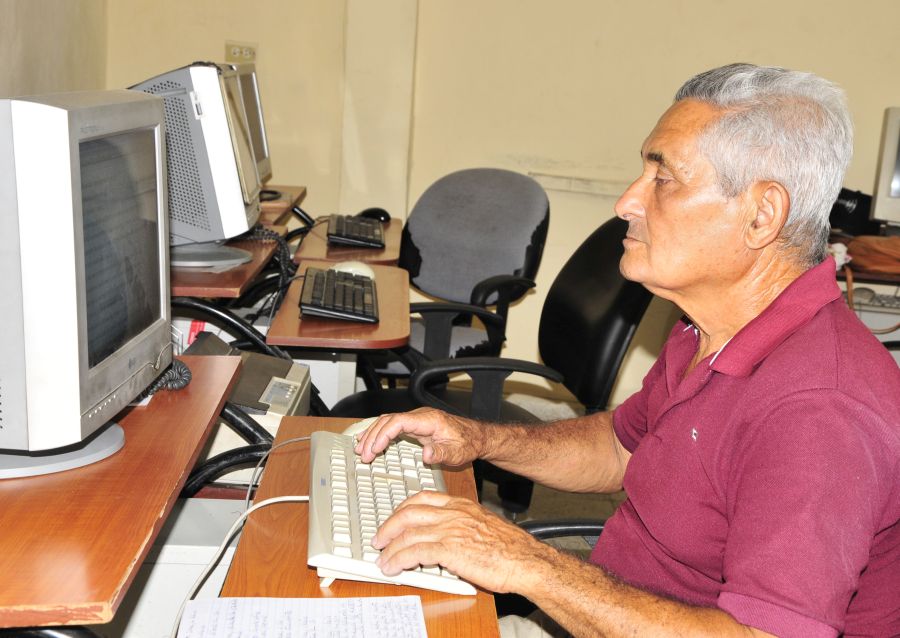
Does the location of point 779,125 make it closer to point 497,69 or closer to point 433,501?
point 433,501

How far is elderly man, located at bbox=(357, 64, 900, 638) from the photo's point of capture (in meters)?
0.99

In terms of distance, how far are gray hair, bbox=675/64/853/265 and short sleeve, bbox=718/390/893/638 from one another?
29 cm

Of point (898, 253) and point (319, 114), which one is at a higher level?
point (319, 114)

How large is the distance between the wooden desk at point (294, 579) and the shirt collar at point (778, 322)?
42cm

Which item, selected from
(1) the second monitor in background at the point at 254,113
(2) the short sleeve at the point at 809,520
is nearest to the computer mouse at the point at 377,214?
(1) the second monitor in background at the point at 254,113

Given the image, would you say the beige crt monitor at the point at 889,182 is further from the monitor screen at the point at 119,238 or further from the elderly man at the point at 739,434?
the monitor screen at the point at 119,238

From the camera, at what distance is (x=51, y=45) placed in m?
3.44

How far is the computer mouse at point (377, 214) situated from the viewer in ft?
13.3

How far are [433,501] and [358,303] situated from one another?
130 centimetres

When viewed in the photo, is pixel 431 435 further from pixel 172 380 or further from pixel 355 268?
pixel 355 268

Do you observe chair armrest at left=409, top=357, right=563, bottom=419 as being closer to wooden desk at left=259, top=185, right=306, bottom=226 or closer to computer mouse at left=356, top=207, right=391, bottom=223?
wooden desk at left=259, top=185, right=306, bottom=226

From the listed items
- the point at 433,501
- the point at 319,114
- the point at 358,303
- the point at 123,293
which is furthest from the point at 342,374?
the point at 319,114

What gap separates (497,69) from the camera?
14.1 feet

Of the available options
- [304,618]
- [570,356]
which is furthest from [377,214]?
[304,618]
